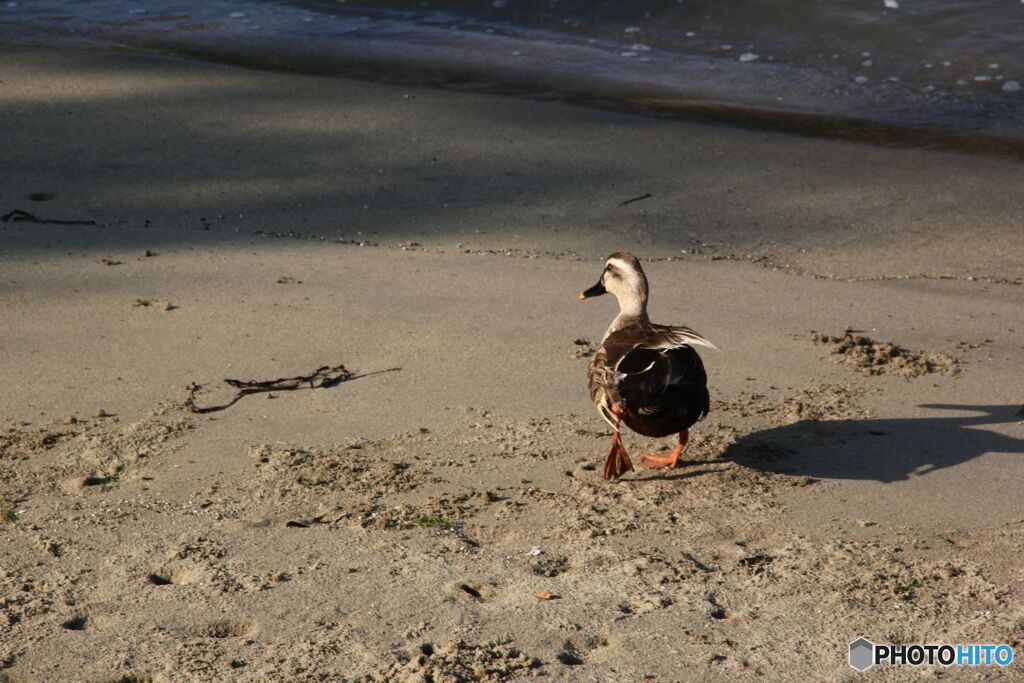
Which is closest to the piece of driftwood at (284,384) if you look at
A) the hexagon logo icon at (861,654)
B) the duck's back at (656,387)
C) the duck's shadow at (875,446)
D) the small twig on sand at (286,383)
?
the small twig on sand at (286,383)

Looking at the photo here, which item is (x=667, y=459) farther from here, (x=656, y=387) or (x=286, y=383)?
(x=286, y=383)

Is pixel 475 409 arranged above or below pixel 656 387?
below

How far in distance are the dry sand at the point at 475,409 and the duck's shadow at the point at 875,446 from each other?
17mm

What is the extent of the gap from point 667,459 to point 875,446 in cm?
78

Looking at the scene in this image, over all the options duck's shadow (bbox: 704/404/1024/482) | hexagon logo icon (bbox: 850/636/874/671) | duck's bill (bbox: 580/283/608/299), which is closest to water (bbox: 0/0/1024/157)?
duck's bill (bbox: 580/283/608/299)

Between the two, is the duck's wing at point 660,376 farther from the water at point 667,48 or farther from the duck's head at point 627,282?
the water at point 667,48

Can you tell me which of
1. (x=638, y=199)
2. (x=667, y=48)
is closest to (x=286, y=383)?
(x=638, y=199)

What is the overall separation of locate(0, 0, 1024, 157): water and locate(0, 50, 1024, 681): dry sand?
74.7 inches

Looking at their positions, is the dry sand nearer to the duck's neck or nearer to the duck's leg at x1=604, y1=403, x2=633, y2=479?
the duck's leg at x1=604, y1=403, x2=633, y2=479

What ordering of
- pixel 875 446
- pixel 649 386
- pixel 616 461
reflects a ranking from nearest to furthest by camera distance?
pixel 649 386 → pixel 616 461 → pixel 875 446

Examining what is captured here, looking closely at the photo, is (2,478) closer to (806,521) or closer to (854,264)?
(806,521)

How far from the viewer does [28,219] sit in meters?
5.94

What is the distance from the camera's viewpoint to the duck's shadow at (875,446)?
392 centimetres

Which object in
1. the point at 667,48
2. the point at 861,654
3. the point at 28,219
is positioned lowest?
the point at 861,654
